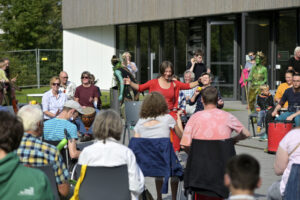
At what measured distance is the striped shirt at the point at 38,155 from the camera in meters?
4.45

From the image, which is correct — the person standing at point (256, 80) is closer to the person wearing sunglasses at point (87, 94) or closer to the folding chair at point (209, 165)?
the person wearing sunglasses at point (87, 94)

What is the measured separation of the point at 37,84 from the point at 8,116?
92.7 ft

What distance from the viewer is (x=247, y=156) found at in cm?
312

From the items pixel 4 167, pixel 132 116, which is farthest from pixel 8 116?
pixel 132 116

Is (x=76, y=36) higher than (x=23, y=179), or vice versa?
(x=76, y=36)

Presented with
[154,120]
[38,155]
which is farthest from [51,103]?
[38,155]

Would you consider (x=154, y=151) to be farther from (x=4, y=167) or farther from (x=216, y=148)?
(x=4, y=167)

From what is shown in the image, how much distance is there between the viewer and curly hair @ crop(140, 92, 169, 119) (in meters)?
6.13

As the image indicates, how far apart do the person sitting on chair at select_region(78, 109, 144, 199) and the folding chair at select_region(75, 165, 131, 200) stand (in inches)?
1.8

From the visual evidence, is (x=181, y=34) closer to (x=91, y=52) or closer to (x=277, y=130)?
(x=91, y=52)

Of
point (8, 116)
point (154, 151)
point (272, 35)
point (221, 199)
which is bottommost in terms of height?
point (221, 199)

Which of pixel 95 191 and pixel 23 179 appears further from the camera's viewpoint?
pixel 95 191

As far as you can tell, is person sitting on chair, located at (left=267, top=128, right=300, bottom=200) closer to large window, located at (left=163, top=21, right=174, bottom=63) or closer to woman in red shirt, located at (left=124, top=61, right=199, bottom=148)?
woman in red shirt, located at (left=124, top=61, right=199, bottom=148)

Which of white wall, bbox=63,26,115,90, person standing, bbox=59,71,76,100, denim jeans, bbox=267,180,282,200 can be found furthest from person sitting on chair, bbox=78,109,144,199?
white wall, bbox=63,26,115,90
